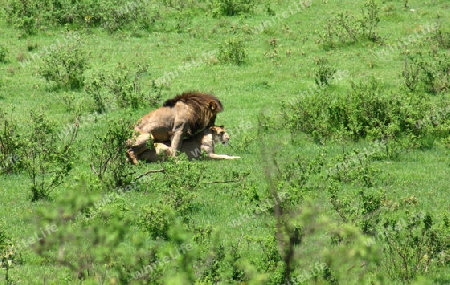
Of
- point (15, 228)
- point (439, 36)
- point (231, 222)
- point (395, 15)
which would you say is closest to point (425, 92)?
point (439, 36)

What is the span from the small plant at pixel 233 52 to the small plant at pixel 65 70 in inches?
159

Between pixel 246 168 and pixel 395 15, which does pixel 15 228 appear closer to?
pixel 246 168

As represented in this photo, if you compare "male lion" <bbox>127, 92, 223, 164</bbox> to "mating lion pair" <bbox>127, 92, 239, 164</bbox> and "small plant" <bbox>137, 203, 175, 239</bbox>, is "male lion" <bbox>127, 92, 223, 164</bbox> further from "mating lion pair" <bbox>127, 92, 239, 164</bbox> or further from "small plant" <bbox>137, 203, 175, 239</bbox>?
"small plant" <bbox>137, 203, 175, 239</bbox>

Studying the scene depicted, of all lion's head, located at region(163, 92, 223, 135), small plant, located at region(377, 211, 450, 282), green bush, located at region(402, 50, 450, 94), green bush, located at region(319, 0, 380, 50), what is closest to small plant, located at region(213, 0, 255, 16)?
green bush, located at region(319, 0, 380, 50)

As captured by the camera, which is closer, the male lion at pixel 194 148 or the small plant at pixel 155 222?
the small plant at pixel 155 222

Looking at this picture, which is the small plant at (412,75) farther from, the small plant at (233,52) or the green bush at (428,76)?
the small plant at (233,52)

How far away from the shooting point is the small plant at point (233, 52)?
2375cm

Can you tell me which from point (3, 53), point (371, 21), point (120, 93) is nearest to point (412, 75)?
point (371, 21)

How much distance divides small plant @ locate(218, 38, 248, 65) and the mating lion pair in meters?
7.62

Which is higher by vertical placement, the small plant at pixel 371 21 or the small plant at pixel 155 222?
the small plant at pixel 155 222

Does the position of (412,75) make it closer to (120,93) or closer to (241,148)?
(241,148)

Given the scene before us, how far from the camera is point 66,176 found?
1447cm

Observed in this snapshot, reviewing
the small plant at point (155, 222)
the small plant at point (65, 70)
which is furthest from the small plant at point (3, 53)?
the small plant at point (155, 222)

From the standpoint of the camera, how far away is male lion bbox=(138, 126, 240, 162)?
15.9 m
